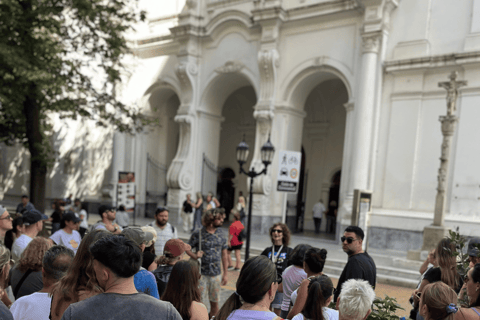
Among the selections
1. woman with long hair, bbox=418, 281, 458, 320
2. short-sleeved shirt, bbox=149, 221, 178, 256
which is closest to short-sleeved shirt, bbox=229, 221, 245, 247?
short-sleeved shirt, bbox=149, 221, 178, 256

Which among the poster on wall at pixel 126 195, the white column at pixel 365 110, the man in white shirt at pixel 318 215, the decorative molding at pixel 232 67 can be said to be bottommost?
the man in white shirt at pixel 318 215

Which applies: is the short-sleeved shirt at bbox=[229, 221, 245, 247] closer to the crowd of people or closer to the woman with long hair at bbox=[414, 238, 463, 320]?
the crowd of people

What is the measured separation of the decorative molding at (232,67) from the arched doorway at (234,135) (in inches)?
198

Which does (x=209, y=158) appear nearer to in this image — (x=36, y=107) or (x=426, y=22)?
(x=36, y=107)

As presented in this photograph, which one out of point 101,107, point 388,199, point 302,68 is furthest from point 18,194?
point 388,199

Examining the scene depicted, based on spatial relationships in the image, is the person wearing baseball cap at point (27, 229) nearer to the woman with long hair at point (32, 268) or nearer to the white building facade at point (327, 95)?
the woman with long hair at point (32, 268)

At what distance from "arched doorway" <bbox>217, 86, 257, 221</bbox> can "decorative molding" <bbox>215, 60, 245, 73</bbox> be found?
5.04 metres

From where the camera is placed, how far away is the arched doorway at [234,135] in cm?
2233

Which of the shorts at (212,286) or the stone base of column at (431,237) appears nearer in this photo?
the shorts at (212,286)

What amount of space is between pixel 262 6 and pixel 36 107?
29.5ft

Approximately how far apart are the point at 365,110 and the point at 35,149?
32.6 ft

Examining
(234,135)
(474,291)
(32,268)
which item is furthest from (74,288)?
(234,135)

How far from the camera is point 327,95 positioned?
65.0 feet

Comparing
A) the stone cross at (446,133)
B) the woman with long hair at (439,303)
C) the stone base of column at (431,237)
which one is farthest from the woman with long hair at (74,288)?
the stone cross at (446,133)
